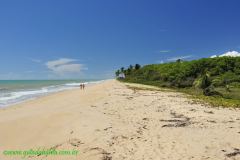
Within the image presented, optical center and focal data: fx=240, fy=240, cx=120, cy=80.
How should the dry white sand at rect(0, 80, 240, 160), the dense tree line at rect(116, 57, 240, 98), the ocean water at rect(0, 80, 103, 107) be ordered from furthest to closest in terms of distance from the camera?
1. the dense tree line at rect(116, 57, 240, 98)
2. the ocean water at rect(0, 80, 103, 107)
3. the dry white sand at rect(0, 80, 240, 160)

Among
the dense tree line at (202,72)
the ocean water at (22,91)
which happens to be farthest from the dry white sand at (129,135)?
the dense tree line at (202,72)

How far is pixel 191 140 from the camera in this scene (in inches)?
334

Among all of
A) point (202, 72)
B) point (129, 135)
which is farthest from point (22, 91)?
point (202, 72)

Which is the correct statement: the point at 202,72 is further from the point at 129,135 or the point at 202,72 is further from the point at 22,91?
the point at 129,135

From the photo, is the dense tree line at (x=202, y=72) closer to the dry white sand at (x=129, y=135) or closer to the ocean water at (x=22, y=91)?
the ocean water at (x=22, y=91)

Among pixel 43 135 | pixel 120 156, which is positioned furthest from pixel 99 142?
pixel 43 135

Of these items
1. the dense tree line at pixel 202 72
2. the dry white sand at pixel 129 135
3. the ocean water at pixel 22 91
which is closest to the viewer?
the dry white sand at pixel 129 135

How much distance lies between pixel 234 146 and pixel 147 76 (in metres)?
51.1

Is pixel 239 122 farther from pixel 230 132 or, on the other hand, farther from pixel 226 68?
pixel 226 68

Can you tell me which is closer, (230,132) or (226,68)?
(230,132)

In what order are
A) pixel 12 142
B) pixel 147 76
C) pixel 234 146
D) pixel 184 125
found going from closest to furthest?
1. pixel 234 146
2. pixel 12 142
3. pixel 184 125
4. pixel 147 76

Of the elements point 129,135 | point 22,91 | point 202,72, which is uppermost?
point 202,72

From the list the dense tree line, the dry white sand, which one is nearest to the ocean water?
the dry white sand

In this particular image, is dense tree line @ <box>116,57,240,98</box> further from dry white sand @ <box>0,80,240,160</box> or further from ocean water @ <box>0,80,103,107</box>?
dry white sand @ <box>0,80,240,160</box>
